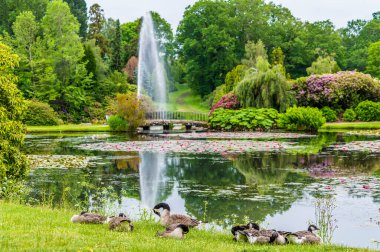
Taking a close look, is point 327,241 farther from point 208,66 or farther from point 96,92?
point 208,66

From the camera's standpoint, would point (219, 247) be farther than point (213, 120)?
No

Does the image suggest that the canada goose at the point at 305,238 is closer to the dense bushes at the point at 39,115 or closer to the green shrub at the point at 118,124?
the green shrub at the point at 118,124

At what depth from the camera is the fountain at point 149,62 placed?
45.7 m

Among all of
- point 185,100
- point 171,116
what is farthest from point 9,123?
point 185,100

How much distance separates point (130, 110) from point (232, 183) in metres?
23.9

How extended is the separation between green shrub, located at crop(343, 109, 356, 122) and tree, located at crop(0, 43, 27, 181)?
31.9m

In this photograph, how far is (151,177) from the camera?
1653 cm

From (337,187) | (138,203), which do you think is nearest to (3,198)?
(138,203)

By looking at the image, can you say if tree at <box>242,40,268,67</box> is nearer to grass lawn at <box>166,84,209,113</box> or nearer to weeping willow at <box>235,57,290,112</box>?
grass lawn at <box>166,84,209,113</box>

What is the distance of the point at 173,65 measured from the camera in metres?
75.9

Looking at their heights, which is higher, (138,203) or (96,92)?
(96,92)

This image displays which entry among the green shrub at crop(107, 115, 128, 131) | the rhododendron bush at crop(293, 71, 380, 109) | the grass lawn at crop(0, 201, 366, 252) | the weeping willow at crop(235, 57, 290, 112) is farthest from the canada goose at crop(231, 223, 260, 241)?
the rhododendron bush at crop(293, 71, 380, 109)

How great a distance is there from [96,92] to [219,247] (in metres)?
47.9

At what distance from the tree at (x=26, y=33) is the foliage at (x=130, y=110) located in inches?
576
